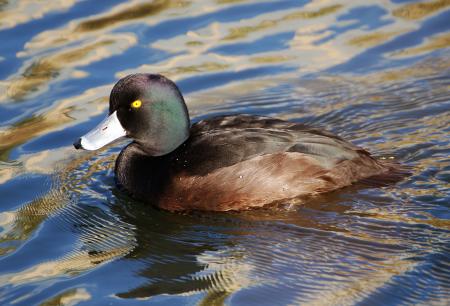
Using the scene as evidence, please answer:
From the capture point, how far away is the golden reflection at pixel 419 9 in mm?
11141

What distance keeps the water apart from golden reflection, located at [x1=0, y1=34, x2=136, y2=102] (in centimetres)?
2

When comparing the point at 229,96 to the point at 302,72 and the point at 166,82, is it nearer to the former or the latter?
the point at 302,72

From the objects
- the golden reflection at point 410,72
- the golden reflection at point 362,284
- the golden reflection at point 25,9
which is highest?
the golden reflection at point 25,9

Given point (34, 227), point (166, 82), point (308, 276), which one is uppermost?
point (166, 82)

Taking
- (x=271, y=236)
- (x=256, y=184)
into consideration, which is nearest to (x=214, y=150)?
(x=256, y=184)

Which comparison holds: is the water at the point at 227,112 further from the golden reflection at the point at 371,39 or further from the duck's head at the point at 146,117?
the duck's head at the point at 146,117

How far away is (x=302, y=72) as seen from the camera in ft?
32.7

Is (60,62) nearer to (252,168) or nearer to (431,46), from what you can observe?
(252,168)

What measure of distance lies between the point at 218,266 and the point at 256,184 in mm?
1086

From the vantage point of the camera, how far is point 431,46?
33.7 feet

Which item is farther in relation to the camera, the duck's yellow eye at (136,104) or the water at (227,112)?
the duck's yellow eye at (136,104)

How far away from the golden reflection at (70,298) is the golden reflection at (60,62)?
4137mm

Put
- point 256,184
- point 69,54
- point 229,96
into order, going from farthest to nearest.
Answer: point 69,54 → point 229,96 → point 256,184

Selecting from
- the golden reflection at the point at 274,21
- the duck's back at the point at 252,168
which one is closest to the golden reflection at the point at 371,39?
the golden reflection at the point at 274,21
